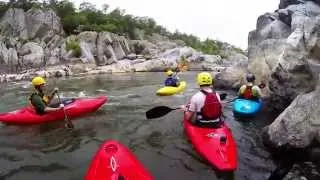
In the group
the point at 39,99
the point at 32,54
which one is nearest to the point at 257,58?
the point at 39,99

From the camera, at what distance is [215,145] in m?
6.39

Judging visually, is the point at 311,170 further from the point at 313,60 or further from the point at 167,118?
the point at 167,118

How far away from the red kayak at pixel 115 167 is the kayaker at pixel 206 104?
7.10ft

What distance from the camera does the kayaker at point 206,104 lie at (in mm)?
6914

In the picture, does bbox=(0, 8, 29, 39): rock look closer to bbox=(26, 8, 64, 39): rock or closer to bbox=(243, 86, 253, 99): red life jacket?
bbox=(26, 8, 64, 39): rock

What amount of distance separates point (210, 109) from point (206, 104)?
0.15 metres

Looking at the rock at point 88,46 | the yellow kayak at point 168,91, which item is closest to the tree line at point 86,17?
the rock at point 88,46

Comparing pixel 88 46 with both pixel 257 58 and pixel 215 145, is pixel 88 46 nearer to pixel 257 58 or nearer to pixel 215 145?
pixel 257 58

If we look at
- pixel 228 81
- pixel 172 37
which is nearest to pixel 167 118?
pixel 228 81

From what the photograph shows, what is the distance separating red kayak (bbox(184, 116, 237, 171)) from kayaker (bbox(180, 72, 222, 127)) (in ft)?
0.56

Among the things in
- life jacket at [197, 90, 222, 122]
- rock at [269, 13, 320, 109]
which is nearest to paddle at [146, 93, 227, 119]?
life jacket at [197, 90, 222, 122]

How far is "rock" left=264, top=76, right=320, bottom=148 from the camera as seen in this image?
20.4 feet

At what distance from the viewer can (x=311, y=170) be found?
5.84 meters

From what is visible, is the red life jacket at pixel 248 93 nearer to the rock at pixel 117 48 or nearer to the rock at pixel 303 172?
the rock at pixel 303 172
